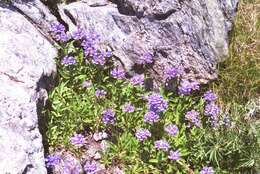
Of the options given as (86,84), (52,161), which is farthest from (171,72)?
(52,161)

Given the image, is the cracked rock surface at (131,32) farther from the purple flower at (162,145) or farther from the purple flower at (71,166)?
the purple flower at (162,145)

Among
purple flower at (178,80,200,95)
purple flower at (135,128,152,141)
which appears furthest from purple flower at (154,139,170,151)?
purple flower at (178,80,200,95)

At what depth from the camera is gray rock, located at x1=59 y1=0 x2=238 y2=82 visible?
4.91 metres

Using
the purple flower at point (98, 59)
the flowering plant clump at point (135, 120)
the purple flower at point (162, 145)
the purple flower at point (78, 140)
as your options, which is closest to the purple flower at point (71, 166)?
the flowering plant clump at point (135, 120)

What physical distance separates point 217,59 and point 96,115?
1312 mm

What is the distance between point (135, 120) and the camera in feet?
15.8

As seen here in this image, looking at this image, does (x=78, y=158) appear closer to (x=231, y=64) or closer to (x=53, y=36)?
(x=53, y=36)

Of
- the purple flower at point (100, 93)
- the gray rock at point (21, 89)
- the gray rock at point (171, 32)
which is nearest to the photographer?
the gray rock at point (21, 89)

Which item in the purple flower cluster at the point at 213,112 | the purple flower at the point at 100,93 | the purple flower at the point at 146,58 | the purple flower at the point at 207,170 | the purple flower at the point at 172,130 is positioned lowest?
the purple flower at the point at 207,170

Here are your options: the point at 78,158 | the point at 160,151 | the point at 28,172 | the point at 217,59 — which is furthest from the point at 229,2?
the point at 28,172

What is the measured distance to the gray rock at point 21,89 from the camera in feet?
12.7

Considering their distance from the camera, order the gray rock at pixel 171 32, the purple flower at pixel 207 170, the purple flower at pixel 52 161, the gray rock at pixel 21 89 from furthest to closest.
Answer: the gray rock at pixel 171 32 < the purple flower at pixel 207 170 < the purple flower at pixel 52 161 < the gray rock at pixel 21 89

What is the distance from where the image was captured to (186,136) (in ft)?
15.6

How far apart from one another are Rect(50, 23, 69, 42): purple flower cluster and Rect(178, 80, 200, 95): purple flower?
1.23 meters
